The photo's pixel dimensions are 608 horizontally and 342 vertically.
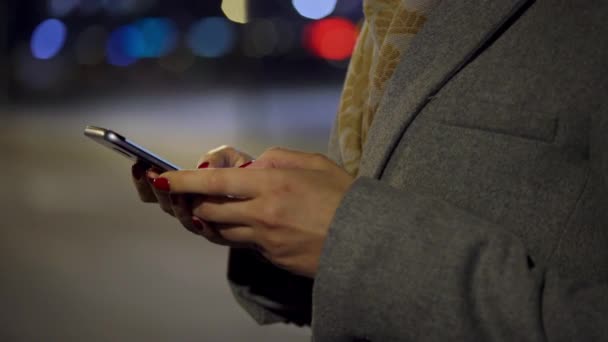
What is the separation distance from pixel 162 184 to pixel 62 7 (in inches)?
597

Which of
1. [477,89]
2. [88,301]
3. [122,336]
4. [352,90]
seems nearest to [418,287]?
[477,89]

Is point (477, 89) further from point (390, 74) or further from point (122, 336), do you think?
point (122, 336)

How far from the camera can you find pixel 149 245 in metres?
4.63

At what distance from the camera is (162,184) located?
1.05 meters

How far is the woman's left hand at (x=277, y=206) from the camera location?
0.97 meters

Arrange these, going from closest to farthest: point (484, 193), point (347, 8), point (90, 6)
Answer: point (484, 193) → point (347, 8) → point (90, 6)

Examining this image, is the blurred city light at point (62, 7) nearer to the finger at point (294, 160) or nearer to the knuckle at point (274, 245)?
the finger at point (294, 160)

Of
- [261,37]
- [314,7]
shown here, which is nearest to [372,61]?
[261,37]

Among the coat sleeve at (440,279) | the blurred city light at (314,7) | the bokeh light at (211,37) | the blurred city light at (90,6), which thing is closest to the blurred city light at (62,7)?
the blurred city light at (90,6)

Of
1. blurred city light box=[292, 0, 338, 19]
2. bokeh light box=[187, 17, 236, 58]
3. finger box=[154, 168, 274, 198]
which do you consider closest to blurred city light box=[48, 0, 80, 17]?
bokeh light box=[187, 17, 236, 58]

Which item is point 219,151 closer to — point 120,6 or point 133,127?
point 133,127

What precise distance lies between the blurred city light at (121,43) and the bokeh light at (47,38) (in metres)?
1.08

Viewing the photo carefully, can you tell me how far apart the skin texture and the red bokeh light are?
11.9 m

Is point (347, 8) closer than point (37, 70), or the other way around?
point (347, 8)
